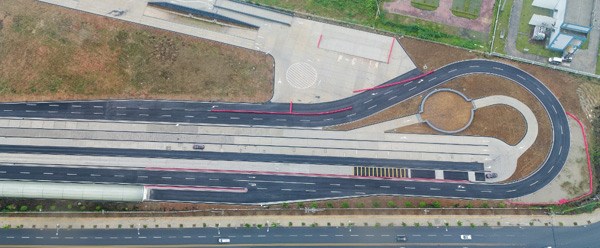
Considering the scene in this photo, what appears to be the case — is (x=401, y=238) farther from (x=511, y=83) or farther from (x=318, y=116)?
(x=511, y=83)

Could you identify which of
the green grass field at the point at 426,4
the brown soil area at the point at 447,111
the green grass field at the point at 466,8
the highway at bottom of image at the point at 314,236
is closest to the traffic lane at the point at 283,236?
the highway at bottom of image at the point at 314,236

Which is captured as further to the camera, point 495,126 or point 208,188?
point 495,126

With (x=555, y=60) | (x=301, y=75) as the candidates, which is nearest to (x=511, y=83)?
(x=555, y=60)

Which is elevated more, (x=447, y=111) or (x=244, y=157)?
(x=447, y=111)

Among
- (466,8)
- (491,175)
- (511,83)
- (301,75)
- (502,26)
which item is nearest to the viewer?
(491,175)

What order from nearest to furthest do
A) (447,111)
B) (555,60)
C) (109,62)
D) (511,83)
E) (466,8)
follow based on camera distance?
(447,111) → (109,62) → (511,83) → (555,60) → (466,8)

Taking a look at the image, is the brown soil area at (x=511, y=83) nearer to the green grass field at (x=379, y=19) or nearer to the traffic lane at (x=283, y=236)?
the green grass field at (x=379, y=19)

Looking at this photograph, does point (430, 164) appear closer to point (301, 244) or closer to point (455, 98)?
point (455, 98)

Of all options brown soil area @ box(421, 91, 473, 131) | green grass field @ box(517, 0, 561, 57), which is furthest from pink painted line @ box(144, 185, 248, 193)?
green grass field @ box(517, 0, 561, 57)
